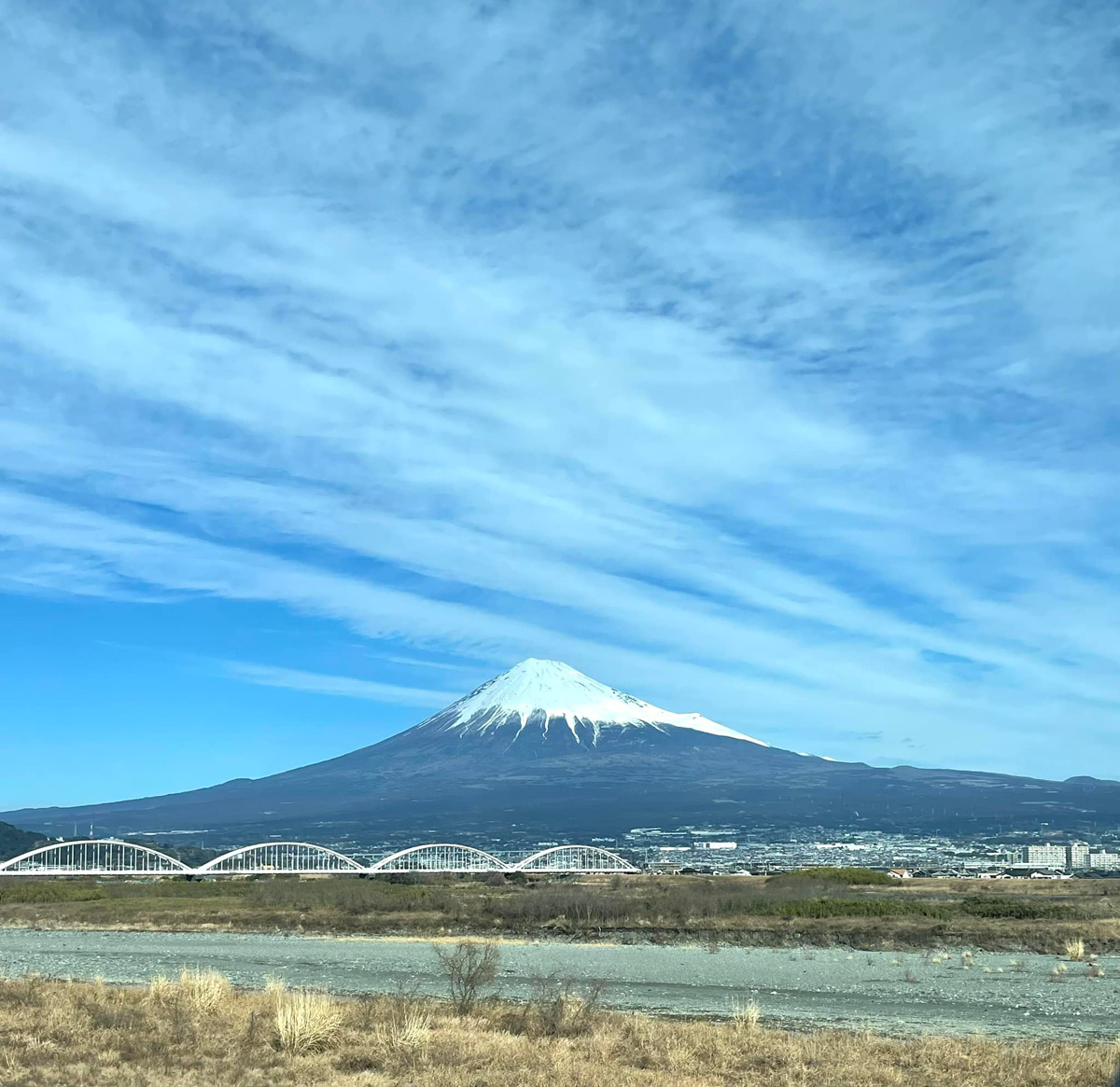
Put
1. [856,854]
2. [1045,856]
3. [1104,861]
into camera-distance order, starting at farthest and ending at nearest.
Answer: [856,854] < [1045,856] < [1104,861]

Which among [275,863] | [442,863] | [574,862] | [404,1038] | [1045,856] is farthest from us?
[1045,856]

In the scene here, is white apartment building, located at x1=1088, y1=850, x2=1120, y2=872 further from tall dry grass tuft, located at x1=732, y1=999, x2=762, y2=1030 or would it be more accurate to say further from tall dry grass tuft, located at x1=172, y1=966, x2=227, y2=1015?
tall dry grass tuft, located at x1=172, y1=966, x2=227, y2=1015

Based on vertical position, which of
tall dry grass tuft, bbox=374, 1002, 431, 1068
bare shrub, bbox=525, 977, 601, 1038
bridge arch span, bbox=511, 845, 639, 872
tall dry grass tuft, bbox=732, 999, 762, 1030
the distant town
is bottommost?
the distant town

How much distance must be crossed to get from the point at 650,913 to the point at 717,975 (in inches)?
813

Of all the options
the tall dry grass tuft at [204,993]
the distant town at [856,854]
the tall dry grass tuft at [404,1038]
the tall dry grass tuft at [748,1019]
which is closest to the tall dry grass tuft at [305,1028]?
the tall dry grass tuft at [404,1038]

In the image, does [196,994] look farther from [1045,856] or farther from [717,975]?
[1045,856]

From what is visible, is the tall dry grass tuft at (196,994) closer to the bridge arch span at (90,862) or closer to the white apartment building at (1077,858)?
the bridge arch span at (90,862)

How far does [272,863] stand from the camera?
11550 cm

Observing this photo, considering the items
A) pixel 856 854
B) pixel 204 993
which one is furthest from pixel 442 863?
pixel 204 993

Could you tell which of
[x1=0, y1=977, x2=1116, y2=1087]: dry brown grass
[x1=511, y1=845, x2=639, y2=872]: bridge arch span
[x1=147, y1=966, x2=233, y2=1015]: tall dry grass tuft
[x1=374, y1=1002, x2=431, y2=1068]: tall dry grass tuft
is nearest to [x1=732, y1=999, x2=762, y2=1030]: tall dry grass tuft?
[x1=0, y1=977, x2=1116, y2=1087]: dry brown grass

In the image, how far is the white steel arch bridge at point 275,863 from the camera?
9894cm

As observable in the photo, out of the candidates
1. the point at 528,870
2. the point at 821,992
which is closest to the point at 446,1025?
the point at 821,992

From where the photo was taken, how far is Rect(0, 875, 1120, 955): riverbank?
138ft

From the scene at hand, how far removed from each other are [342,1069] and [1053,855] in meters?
146
